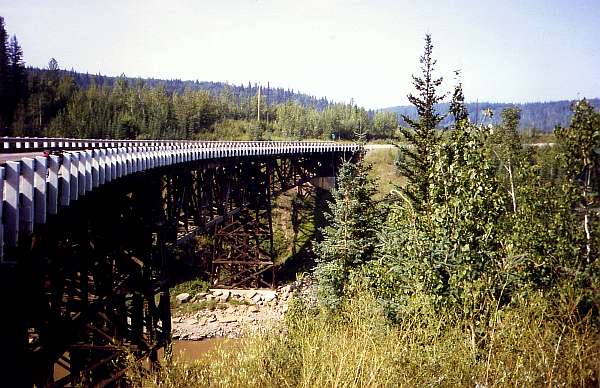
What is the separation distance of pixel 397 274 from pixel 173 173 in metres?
10.2

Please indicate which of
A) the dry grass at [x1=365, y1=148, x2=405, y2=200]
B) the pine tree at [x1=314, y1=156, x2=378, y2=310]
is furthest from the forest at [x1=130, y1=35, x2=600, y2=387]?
the dry grass at [x1=365, y1=148, x2=405, y2=200]

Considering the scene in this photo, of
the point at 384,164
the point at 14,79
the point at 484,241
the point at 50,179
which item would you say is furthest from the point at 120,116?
the point at 484,241

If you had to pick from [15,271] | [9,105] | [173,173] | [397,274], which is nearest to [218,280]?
[173,173]

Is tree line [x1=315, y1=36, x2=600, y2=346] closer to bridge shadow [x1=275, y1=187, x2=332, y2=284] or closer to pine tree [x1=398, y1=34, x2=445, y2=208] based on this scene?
pine tree [x1=398, y1=34, x2=445, y2=208]

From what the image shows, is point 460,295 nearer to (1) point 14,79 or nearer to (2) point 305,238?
(2) point 305,238

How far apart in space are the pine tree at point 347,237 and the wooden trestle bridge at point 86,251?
5895 mm

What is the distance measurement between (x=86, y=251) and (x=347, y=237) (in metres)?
10.2

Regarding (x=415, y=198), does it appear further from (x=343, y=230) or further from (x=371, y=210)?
(x=343, y=230)

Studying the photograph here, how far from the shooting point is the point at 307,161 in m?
37.5

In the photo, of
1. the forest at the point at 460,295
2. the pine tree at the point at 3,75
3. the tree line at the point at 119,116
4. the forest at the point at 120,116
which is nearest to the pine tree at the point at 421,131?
the forest at the point at 460,295

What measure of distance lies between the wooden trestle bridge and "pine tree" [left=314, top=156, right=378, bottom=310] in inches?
232

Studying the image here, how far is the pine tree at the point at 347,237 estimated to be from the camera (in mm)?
15273

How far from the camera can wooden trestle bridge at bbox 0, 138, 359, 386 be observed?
5.39 m

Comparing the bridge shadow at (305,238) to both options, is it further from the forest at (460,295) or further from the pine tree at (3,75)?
the pine tree at (3,75)
